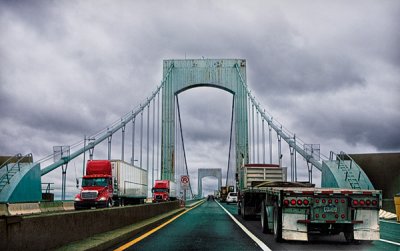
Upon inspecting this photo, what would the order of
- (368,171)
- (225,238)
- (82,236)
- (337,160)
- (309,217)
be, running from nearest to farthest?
(82,236)
(309,217)
(225,238)
(337,160)
(368,171)

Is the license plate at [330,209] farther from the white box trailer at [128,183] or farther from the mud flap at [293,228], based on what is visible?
the white box trailer at [128,183]

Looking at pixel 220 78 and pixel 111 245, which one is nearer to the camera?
pixel 111 245

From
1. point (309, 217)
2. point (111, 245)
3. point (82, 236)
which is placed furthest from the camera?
point (309, 217)

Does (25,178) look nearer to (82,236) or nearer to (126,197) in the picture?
(126,197)

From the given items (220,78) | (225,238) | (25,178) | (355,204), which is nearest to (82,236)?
(225,238)

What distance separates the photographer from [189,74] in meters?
95.4

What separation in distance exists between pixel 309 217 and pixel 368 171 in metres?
34.2

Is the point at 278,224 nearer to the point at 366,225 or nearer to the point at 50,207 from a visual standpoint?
the point at 366,225

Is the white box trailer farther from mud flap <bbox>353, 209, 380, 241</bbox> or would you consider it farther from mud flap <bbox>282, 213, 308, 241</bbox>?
mud flap <bbox>353, 209, 380, 241</bbox>

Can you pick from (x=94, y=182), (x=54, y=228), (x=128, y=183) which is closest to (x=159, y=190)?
(x=128, y=183)

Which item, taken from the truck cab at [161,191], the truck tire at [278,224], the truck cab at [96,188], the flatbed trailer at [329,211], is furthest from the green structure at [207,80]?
the flatbed trailer at [329,211]

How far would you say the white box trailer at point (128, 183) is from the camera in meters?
43.0

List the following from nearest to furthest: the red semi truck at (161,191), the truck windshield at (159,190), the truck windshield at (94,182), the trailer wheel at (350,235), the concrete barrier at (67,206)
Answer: the trailer wheel at (350,235) < the truck windshield at (94,182) < the concrete barrier at (67,206) < the red semi truck at (161,191) < the truck windshield at (159,190)

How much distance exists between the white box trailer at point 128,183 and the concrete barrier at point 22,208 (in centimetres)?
1133
